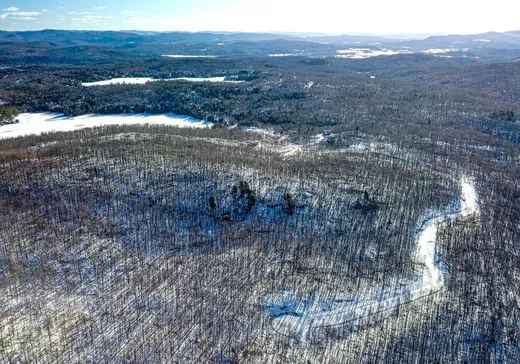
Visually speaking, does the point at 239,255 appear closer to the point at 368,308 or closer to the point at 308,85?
the point at 368,308

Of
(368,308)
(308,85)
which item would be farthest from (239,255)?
(308,85)

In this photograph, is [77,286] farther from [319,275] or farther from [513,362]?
[513,362]

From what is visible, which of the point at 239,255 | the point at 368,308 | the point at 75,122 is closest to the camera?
the point at 368,308

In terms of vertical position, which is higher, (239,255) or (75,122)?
(75,122)

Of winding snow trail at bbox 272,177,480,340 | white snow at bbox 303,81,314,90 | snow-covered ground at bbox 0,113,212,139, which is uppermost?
white snow at bbox 303,81,314,90

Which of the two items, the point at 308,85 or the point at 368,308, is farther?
the point at 308,85

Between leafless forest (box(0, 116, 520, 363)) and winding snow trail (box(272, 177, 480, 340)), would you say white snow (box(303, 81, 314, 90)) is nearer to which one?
leafless forest (box(0, 116, 520, 363))

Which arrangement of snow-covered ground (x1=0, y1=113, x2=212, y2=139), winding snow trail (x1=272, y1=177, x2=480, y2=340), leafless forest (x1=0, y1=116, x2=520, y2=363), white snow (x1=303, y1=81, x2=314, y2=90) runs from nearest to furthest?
leafless forest (x1=0, y1=116, x2=520, y2=363)
winding snow trail (x1=272, y1=177, x2=480, y2=340)
snow-covered ground (x1=0, y1=113, x2=212, y2=139)
white snow (x1=303, y1=81, x2=314, y2=90)

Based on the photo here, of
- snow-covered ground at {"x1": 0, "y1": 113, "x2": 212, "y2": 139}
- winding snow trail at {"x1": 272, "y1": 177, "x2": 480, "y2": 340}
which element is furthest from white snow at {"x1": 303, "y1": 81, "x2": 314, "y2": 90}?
winding snow trail at {"x1": 272, "y1": 177, "x2": 480, "y2": 340}
